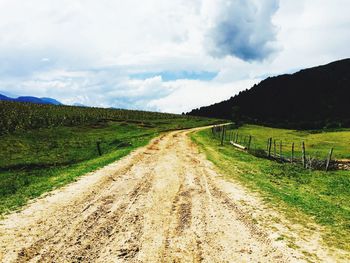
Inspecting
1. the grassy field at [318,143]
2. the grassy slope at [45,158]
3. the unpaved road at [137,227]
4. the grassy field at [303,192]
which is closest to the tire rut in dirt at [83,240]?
the unpaved road at [137,227]

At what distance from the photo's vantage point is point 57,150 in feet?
157

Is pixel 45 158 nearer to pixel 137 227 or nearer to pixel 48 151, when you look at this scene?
pixel 48 151

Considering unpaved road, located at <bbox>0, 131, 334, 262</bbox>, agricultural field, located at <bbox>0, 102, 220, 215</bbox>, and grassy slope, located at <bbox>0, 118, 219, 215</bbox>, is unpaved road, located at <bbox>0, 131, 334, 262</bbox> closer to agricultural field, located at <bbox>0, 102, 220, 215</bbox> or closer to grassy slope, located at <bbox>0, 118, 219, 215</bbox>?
grassy slope, located at <bbox>0, 118, 219, 215</bbox>

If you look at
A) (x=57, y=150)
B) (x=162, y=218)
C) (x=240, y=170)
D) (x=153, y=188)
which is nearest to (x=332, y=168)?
(x=240, y=170)

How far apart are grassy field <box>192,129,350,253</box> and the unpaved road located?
2.04 meters

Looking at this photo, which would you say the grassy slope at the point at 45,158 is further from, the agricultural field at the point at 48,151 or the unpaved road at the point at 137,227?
the unpaved road at the point at 137,227

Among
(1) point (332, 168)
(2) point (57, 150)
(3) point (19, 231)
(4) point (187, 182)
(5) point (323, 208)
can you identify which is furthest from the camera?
(2) point (57, 150)

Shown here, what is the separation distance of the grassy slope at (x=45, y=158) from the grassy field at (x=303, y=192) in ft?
36.7

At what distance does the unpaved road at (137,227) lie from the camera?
392 inches

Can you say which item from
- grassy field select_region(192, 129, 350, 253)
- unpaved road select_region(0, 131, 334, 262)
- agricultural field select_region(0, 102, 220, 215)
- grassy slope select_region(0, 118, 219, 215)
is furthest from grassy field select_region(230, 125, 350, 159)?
unpaved road select_region(0, 131, 334, 262)

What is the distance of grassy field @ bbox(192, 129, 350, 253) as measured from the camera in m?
13.0

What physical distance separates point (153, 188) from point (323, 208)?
28.1ft

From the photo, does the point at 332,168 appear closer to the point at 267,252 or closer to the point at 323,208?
the point at 323,208

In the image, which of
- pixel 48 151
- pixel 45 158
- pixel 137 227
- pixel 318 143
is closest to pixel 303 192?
pixel 137 227
